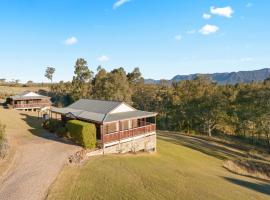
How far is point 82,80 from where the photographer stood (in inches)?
2416

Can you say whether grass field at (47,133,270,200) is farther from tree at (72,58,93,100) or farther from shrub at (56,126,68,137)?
tree at (72,58,93,100)

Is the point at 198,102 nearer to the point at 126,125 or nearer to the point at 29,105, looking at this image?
the point at 126,125

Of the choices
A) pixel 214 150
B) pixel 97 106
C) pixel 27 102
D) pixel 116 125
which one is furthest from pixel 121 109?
pixel 27 102

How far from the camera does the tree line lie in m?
44.0

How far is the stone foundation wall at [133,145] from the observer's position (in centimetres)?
2170

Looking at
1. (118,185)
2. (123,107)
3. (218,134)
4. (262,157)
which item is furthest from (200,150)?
(118,185)

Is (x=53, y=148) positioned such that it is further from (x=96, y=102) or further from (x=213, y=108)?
(x=213, y=108)

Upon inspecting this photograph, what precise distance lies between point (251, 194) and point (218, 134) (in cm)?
3760

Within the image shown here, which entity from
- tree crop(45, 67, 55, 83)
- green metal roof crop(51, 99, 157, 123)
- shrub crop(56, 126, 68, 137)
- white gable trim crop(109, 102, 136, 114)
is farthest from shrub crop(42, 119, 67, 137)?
tree crop(45, 67, 55, 83)

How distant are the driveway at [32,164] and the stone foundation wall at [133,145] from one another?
3.19 metres

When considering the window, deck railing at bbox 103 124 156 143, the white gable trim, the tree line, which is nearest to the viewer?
deck railing at bbox 103 124 156 143

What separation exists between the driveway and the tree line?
28.0 m

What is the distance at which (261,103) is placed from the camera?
41906 mm

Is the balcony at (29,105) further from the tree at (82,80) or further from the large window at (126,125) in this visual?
the large window at (126,125)
